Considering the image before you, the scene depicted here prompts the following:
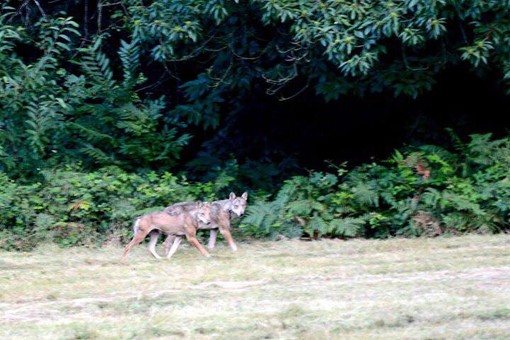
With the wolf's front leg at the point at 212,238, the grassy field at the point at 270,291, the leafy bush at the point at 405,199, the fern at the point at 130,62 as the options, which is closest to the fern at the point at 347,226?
the leafy bush at the point at 405,199

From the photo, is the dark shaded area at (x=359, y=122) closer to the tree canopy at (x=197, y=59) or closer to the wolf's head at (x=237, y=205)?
the tree canopy at (x=197, y=59)

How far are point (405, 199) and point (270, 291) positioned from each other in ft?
17.1

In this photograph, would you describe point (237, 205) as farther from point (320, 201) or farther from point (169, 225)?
point (320, 201)

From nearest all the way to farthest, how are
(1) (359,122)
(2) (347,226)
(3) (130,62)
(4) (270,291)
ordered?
(4) (270,291)
(2) (347,226)
(3) (130,62)
(1) (359,122)

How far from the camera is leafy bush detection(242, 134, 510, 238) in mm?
15391

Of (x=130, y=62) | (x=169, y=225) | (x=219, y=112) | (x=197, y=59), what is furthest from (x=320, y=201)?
(x=130, y=62)

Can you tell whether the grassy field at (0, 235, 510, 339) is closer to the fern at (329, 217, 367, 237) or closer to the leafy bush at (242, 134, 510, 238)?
the fern at (329, 217, 367, 237)

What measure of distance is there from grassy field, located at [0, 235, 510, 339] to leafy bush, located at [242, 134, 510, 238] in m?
0.54

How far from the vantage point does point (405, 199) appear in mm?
15922

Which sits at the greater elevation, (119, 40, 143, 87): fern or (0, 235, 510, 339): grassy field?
(119, 40, 143, 87): fern

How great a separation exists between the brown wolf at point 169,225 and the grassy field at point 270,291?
297mm

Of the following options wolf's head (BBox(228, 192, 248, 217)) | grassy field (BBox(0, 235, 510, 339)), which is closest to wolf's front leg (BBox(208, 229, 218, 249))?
grassy field (BBox(0, 235, 510, 339))

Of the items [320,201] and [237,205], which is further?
[320,201]

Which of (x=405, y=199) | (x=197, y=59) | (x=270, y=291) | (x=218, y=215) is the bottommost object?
(x=270, y=291)
